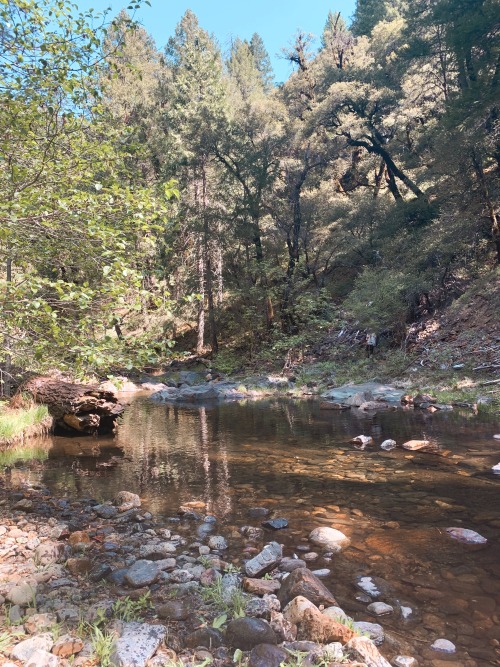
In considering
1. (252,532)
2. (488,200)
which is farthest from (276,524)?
(488,200)

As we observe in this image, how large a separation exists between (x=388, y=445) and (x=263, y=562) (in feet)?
17.1

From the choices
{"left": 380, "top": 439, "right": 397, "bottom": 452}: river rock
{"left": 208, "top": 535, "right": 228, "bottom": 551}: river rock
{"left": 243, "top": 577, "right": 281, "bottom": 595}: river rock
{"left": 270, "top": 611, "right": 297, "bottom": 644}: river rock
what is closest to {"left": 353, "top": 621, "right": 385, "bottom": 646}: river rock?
{"left": 270, "top": 611, "right": 297, "bottom": 644}: river rock

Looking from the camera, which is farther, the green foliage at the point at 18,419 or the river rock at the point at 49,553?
the green foliage at the point at 18,419

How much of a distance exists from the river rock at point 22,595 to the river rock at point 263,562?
177cm

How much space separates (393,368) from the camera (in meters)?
17.4

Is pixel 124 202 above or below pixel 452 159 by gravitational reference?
below

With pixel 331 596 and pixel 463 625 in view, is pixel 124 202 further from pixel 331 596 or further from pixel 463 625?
pixel 463 625

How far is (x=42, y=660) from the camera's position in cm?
255

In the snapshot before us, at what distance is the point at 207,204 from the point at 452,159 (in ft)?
50.0

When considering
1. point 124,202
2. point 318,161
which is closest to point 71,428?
point 124,202

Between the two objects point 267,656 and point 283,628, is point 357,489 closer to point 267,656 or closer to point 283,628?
point 283,628

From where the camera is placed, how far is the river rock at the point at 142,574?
3801mm

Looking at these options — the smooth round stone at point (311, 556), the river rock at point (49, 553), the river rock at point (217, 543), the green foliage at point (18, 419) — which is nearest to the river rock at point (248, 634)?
the smooth round stone at point (311, 556)

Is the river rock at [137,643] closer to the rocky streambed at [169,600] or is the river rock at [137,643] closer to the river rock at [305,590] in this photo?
the rocky streambed at [169,600]
